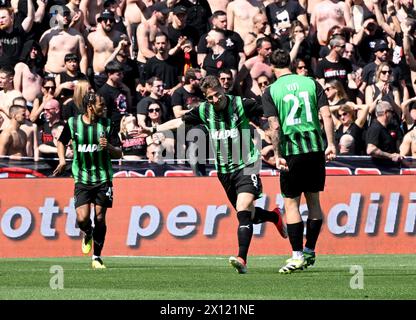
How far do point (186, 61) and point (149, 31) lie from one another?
913mm

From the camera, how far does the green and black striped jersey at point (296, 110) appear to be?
14234mm

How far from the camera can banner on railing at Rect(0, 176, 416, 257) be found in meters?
20.5

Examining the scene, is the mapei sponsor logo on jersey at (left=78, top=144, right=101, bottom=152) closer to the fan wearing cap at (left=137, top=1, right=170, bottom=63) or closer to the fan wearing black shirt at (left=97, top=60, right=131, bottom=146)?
the fan wearing black shirt at (left=97, top=60, right=131, bottom=146)

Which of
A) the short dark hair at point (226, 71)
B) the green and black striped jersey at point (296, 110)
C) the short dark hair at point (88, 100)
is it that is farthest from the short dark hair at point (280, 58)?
the short dark hair at point (226, 71)

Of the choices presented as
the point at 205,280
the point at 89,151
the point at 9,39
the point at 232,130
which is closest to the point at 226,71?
the point at 9,39

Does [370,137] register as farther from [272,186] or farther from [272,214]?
[272,214]

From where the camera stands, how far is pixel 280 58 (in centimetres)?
1405

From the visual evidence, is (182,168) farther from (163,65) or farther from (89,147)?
(89,147)

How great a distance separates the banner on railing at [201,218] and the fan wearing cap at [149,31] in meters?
4.15

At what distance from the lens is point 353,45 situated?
81.2ft

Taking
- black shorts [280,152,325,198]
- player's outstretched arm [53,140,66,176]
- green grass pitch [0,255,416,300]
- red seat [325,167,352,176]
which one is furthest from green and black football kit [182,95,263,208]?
red seat [325,167,352,176]

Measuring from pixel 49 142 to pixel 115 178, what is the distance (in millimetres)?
1585
